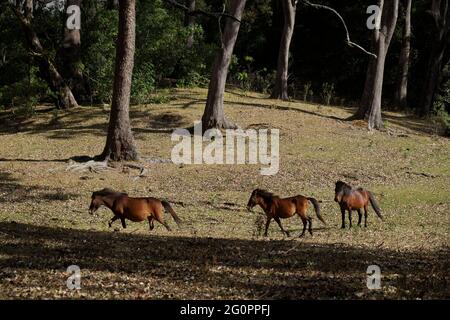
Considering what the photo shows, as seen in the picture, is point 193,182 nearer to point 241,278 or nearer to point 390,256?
point 390,256

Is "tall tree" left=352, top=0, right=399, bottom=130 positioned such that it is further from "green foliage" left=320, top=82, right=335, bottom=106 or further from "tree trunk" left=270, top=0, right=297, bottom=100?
"tree trunk" left=270, top=0, right=297, bottom=100

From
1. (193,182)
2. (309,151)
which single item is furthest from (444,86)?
(193,182)

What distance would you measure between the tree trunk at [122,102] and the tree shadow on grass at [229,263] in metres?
8.80

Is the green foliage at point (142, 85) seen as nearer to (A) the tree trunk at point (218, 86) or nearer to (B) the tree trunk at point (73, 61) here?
(B) the tree trunk at point (73, 61)

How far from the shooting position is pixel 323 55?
46.2 meters

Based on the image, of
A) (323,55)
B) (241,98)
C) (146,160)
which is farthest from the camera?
(323,55)

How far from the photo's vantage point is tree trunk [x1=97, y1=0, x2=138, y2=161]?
64.0 feet

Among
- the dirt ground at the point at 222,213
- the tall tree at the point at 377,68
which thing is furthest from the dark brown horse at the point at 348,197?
the tall tree at the point at 377,68

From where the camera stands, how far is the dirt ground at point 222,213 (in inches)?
312

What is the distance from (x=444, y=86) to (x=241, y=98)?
1622 cm

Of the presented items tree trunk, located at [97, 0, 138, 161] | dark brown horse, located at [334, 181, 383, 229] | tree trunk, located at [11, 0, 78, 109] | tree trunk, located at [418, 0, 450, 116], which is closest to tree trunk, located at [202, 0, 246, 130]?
tree trunk, located at [97, 0, 138, 161]

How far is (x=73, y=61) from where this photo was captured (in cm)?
2995

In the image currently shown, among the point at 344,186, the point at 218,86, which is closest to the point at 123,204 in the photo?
the point at 344,186

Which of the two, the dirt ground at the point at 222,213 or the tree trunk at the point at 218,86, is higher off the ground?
the tree trunk at the point at 218,86
